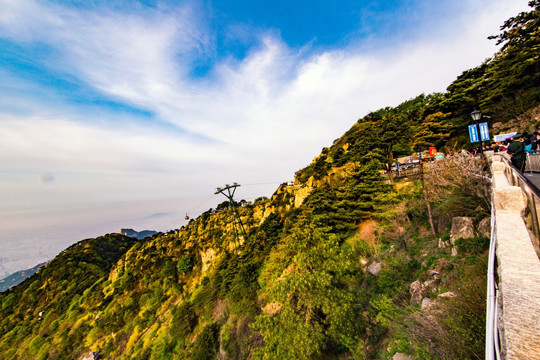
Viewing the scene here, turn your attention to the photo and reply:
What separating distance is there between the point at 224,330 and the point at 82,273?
5003 centimetres

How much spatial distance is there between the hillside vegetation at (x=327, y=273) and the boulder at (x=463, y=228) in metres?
0.38

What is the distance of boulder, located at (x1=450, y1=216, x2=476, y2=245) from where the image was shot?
9.57 meters

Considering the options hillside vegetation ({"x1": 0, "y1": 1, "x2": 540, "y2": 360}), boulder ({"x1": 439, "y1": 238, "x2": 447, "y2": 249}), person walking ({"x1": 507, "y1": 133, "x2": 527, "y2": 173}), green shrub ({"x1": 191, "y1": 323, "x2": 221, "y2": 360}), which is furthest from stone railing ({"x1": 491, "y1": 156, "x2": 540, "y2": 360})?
green shrub ({"x1": 191, "y1": 323, "x2": 221, "y2": 360})

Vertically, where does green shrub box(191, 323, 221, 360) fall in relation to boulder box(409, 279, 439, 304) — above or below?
below

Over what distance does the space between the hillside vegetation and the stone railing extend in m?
2.70

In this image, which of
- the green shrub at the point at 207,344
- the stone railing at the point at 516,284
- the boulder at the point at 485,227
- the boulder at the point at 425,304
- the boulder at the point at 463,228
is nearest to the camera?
the stone railing at the point at 516,284

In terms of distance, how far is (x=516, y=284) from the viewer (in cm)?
193

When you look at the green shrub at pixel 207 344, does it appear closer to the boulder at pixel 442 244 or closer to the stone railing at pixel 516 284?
the boulder at pixel 442 244

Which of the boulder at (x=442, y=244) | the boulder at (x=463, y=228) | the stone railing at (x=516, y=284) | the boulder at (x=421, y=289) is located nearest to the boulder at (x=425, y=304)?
the boulder at (x=421, y=289)

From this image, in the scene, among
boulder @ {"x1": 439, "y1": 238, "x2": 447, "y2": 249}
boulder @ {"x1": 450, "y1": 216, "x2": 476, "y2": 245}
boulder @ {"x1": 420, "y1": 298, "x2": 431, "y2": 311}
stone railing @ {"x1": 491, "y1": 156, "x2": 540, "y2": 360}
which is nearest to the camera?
stone railing @ {"x1": 491, "y1": 156, "x2": 540, "y2": 360}

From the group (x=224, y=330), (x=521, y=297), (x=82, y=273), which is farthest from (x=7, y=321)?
(x=521, y=297)

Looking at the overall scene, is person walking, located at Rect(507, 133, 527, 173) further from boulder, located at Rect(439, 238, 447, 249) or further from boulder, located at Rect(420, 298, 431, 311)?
boulder, located at Rect(420, 298, 431, 311)

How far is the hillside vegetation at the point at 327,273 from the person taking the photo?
924 cm

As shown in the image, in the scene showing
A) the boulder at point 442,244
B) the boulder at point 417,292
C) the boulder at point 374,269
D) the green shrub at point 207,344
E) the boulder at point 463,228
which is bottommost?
the green shrub at point 207,344
